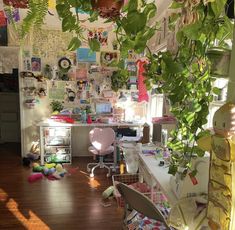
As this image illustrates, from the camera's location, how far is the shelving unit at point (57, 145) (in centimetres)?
407

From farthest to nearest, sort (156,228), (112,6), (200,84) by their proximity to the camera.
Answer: (156,228)
(200,84)
(112,6)

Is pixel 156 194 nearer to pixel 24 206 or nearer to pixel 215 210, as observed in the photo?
pixel 215 210

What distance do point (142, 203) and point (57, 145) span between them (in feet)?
10.1

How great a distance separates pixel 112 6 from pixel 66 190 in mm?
2874

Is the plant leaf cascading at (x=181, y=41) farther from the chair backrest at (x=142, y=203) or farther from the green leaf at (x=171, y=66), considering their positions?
the chair backrest at (x=142, y=203)

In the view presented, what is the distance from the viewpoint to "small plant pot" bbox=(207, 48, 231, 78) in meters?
0.77

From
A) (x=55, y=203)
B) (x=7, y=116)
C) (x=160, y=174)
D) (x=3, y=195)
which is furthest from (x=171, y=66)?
(x=7, y=116)

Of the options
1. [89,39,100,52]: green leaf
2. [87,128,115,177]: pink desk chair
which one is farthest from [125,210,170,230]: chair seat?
[87,128,115,177]: pink desk chair

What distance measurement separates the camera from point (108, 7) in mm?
705

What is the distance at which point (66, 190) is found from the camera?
3.12 metres

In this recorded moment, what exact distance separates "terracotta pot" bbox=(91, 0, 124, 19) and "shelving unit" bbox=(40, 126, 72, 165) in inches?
138

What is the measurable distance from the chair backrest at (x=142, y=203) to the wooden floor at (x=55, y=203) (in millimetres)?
1088

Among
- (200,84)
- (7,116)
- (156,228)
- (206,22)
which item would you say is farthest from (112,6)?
(7,116)

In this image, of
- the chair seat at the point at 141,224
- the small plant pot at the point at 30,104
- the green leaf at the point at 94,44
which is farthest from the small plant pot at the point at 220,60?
the small plant pot at the point at 30,104
